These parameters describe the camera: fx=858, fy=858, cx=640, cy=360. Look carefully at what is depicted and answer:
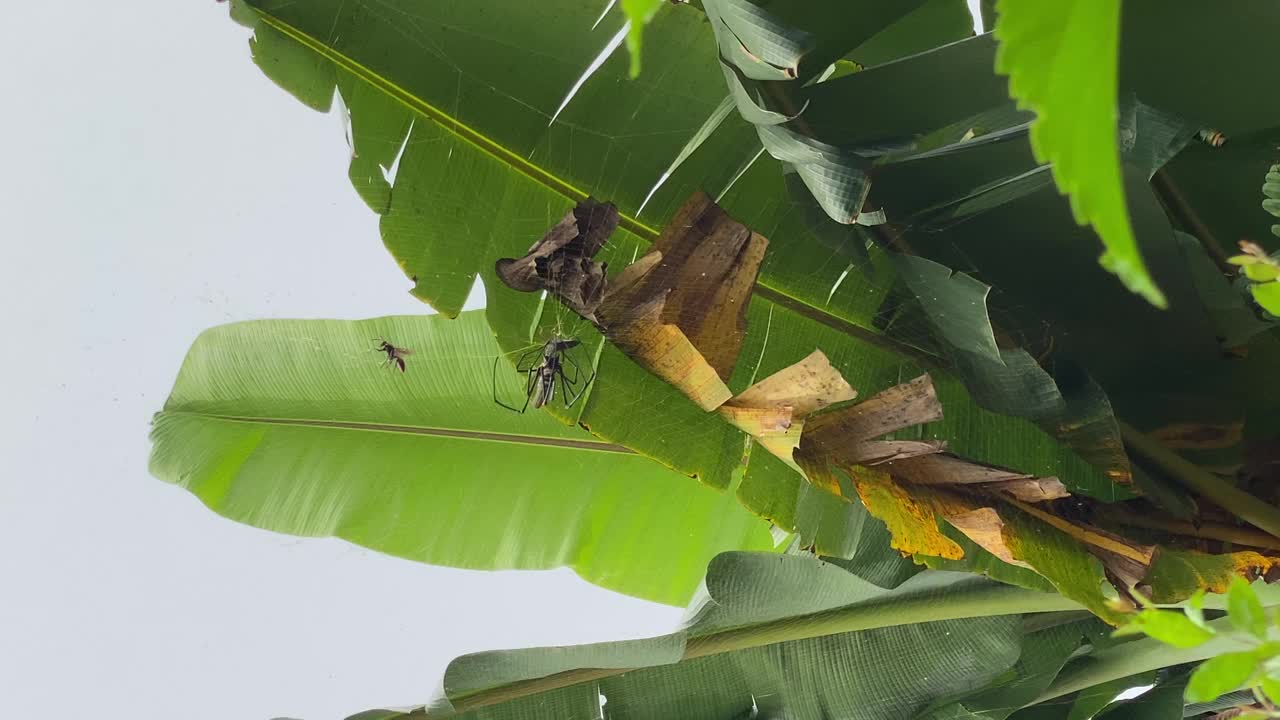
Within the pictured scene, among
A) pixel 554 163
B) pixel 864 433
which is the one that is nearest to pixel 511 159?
pixel 554 163

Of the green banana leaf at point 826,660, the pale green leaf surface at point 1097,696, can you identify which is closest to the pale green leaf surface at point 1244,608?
the green banana leaf at point 826,660

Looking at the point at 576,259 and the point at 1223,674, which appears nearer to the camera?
the point at 1223,674

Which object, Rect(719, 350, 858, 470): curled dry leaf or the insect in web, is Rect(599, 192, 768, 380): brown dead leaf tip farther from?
the insect in web

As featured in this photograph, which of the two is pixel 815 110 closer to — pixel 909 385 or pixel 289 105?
pixel 909 385

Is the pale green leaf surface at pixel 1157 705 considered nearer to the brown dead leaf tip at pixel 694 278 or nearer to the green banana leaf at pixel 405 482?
the green banana leaf at pixel 405 482

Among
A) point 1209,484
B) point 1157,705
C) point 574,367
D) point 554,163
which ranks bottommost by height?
point 1157,705

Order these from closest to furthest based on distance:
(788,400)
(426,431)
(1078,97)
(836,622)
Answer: (1078,97)
(788,400)
(836,622)
(426,431)

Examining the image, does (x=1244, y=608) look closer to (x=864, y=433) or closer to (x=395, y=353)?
(x=864, y=433)
